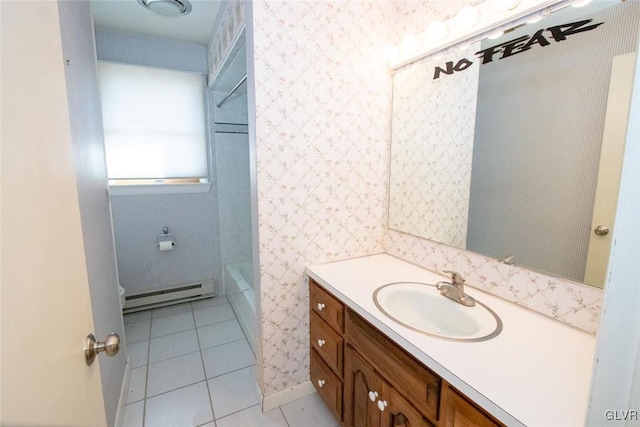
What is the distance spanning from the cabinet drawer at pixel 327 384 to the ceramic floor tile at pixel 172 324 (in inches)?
53.7

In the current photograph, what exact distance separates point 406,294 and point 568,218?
67cm

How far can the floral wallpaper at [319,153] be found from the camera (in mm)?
1406

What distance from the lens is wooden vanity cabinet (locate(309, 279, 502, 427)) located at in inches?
33.2

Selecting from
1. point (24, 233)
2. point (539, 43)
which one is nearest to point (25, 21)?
point (24, 233)

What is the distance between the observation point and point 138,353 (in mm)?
2148

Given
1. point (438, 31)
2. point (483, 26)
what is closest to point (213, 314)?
point (438, 31)

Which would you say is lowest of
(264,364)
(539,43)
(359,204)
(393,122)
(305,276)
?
(264,364)

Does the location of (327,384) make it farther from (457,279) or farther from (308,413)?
(457,279)

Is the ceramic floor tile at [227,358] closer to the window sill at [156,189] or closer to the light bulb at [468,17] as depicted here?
the window sill at [156,189]

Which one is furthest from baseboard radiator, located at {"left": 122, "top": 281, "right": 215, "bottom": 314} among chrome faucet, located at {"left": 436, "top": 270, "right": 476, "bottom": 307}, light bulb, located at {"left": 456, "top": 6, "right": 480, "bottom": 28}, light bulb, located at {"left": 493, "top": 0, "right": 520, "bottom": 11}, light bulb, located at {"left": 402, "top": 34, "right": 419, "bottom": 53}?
light bulb, located at {"left": 493, "top": 0, "right": 520, "bottom": 11}

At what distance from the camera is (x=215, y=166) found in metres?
2.94

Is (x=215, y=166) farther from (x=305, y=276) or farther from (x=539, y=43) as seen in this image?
(x=539, y=43)

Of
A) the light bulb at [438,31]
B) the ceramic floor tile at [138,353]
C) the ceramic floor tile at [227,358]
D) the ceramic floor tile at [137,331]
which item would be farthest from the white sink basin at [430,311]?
the ceramic floor tile at [137,331]

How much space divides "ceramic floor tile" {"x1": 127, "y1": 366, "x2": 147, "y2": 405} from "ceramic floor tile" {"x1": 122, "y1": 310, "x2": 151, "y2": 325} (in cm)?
75
